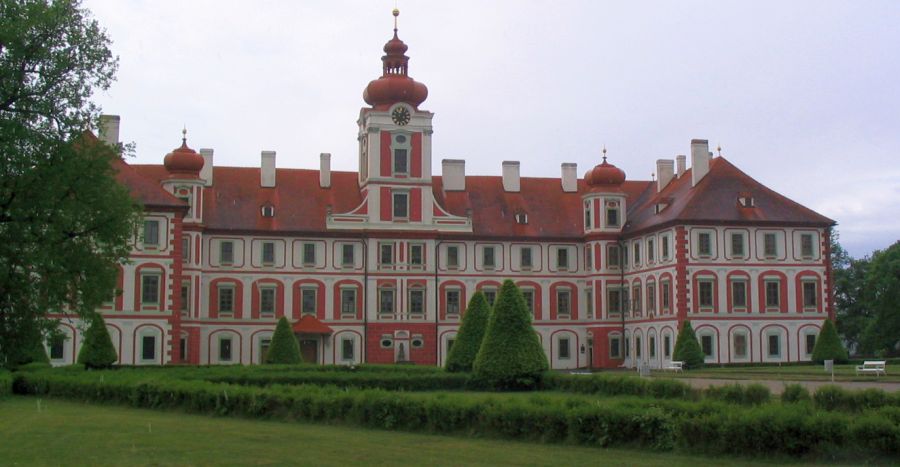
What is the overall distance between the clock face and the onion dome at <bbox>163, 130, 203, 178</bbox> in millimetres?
10069

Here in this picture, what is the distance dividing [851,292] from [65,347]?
161 ft

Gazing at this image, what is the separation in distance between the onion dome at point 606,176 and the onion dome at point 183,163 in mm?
20012

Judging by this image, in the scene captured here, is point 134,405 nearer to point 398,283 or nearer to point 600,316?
point 398,283

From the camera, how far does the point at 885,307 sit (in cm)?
6144

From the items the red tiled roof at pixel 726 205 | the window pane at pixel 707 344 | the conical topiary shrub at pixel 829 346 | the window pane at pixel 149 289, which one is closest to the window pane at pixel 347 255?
the window pane at pixel 149 289

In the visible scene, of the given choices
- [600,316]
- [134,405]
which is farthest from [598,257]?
[134,405]

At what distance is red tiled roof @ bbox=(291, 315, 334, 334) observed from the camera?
180 feet

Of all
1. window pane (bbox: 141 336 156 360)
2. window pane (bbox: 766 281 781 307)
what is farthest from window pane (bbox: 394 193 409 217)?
window pane (bbox: 766 281 781 307)

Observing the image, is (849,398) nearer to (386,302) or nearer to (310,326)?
(310,326)

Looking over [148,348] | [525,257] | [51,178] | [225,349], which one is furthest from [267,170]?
[51,178]

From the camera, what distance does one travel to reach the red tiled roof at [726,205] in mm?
52406

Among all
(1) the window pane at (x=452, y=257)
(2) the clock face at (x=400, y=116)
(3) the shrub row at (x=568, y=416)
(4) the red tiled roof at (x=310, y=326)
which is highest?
(2) the clock face at (x=400, y=116)

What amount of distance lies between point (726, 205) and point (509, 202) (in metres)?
12.6

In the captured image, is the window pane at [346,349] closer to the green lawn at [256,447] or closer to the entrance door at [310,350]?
the entrance door at [310,350]
